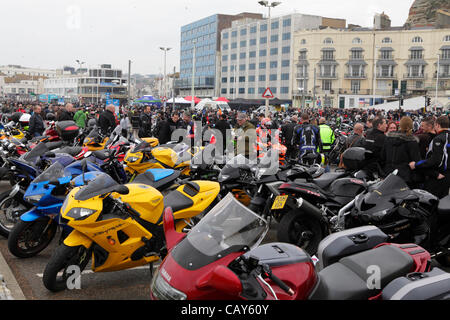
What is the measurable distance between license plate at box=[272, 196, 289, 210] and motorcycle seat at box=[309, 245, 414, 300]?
210cm

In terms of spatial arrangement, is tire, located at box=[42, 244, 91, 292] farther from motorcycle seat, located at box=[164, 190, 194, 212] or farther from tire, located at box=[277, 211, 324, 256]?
tire, located at box=[277, 211, 324, 256]

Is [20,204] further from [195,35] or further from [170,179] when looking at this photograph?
[195,35]

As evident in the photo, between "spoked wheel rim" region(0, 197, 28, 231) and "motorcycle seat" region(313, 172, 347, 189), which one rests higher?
"motorcycle seat" region(313, 172, 347, 189)

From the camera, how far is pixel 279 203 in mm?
5566

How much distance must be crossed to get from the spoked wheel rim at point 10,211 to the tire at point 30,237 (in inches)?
28.1

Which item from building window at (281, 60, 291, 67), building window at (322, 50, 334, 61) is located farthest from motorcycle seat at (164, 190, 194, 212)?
building window at (281, 60, 291, 67)

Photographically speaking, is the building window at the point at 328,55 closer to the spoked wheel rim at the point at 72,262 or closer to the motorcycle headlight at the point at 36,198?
the motorcycle headlight at the point at 36,198

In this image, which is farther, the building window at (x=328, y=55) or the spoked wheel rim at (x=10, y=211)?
the building window at (x=328, y=55)

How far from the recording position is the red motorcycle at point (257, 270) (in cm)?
260

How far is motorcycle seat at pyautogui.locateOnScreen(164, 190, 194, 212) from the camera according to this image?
511 centimetres

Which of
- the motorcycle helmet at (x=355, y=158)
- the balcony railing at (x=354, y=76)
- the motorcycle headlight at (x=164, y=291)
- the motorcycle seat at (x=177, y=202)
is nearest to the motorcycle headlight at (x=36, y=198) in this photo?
the motorcycle seat at (x=177, y=202)

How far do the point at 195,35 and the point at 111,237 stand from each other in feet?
354

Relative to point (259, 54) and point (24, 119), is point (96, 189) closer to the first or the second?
point (24, 119)

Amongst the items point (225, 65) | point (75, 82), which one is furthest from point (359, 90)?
point (75, 82)
